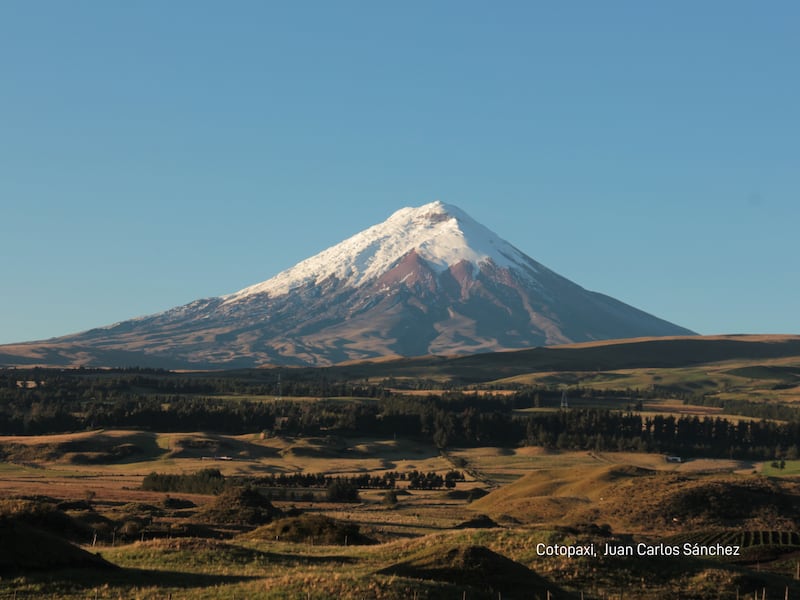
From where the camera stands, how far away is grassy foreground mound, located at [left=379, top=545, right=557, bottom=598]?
39.9 metres

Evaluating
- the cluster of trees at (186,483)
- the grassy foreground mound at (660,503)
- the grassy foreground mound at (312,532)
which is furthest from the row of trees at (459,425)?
the grassy foreground mound at (312,532)

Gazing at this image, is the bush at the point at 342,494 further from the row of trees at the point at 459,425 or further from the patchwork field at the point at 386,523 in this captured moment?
the row of trees at the point at 459,425

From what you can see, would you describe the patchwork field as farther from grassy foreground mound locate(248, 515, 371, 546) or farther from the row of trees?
the row of trees

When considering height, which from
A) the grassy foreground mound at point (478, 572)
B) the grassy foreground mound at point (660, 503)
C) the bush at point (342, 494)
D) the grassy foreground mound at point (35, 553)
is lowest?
the bush at point (342, 494)

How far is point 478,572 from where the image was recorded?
135ft

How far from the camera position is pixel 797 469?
141m

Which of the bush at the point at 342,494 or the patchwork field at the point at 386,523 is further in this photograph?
the bush at the point at 342,494

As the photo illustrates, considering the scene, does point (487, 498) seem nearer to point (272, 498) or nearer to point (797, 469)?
point (272, 498)

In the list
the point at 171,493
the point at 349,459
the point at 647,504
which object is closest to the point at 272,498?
the point at 171,493

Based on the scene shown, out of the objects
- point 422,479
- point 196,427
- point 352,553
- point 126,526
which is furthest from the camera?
point 196,427

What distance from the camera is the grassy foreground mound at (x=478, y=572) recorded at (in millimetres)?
39938

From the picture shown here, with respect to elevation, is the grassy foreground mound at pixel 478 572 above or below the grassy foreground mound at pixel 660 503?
above

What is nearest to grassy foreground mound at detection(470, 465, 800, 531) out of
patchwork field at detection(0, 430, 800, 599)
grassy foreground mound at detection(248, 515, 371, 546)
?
patchwork field at detection(0, 430, 800, 599)

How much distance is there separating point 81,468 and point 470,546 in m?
104
